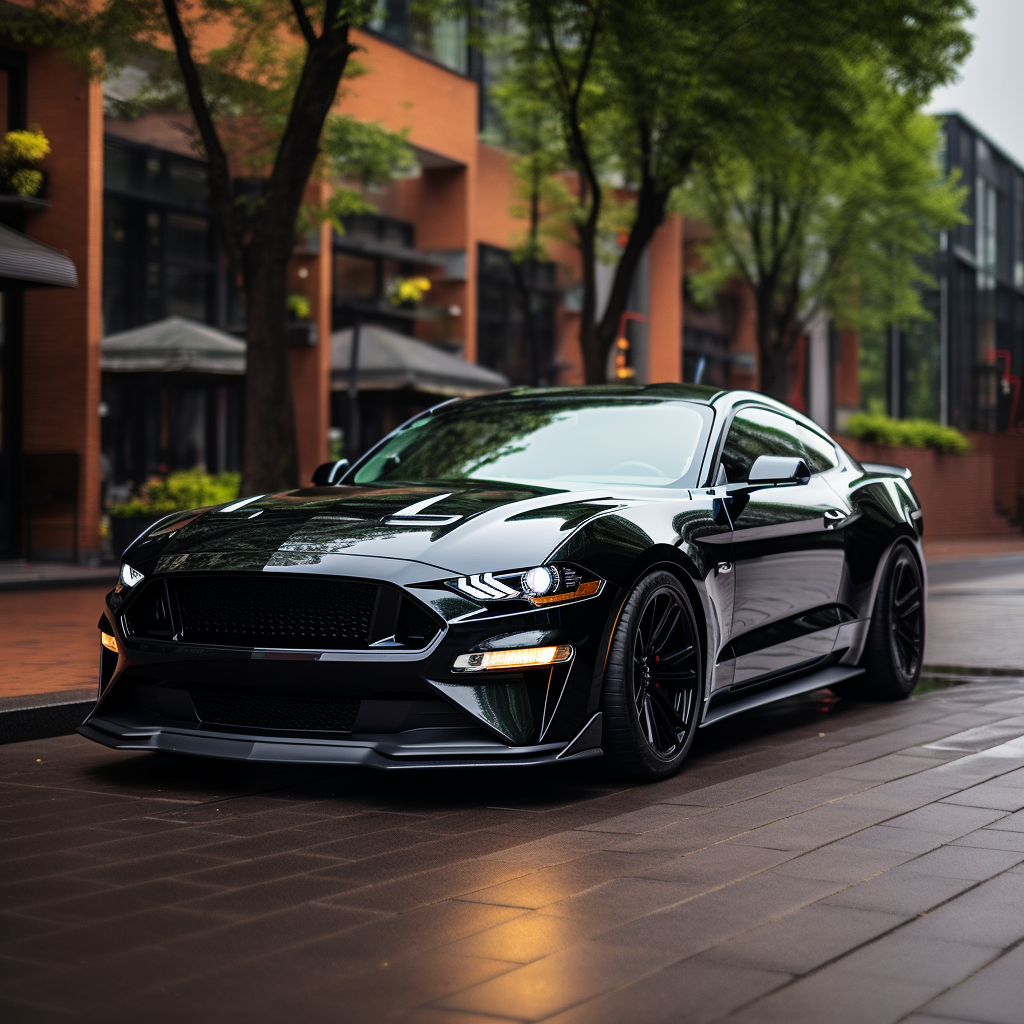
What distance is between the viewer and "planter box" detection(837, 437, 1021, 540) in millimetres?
36188

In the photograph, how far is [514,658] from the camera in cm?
495

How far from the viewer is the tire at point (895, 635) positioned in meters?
7.65

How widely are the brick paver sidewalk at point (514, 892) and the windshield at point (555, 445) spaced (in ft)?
3.86

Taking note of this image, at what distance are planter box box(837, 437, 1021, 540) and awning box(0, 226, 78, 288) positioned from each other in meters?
23.1

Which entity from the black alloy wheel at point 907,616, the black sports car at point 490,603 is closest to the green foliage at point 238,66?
the black alloy wheel at point 907,616

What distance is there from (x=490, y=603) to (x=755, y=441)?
2.35 metres

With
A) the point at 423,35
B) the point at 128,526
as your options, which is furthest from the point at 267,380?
the point at 423,35

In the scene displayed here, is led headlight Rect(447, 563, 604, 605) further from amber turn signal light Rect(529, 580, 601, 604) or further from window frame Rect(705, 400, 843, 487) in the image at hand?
window frame Rect(705, 400, 843, 487)

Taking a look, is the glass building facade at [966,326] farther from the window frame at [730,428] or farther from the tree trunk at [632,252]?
the window frame at [730,428]

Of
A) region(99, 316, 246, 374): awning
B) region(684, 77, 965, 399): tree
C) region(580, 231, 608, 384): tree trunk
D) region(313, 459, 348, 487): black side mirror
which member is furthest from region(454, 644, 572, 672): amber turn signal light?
region(684, 77, 965, 399): tree

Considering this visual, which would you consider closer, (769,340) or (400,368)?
(400,368)

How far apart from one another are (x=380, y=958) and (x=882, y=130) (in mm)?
23549

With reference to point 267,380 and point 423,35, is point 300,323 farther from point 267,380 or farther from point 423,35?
point 267,380

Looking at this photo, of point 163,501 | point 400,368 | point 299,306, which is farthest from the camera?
point 299,306
